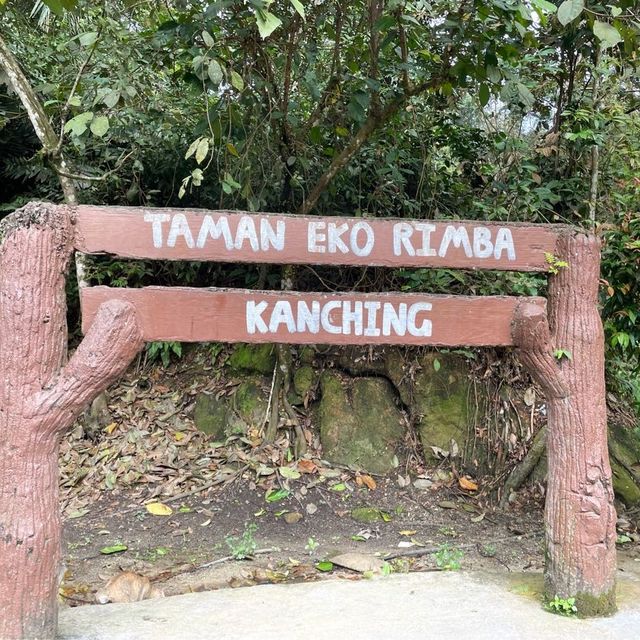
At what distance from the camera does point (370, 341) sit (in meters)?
2.85

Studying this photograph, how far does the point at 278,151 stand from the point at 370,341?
2.65 m

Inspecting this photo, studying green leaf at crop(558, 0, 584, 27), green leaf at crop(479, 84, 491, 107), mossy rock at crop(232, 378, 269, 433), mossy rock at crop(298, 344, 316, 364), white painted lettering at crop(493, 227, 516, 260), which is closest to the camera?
green leaf at crop(558, 0, 584, 27)

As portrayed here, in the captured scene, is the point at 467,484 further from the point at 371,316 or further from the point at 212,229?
the point at 212,229

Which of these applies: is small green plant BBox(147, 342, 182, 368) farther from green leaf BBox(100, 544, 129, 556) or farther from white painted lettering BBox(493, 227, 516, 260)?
white painted lettering BBox(493, 227, 516, 260)

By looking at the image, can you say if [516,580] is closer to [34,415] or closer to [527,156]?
[34,415]

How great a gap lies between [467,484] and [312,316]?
Result: 2.73 meters

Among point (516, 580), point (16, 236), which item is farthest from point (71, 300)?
point (516, 580)

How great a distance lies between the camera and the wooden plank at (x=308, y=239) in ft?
8.83

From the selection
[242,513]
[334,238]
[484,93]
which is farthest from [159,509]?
[484,93]

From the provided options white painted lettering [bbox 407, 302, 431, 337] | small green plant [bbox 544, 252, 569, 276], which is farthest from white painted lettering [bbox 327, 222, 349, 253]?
small green plant [bbox 544, 252, 569, 276]

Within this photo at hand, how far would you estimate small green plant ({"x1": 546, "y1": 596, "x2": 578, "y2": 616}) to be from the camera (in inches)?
113

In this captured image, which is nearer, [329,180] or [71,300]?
[329,180]

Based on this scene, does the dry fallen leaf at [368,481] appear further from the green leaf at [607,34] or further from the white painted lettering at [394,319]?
the green leaf at [607,34]

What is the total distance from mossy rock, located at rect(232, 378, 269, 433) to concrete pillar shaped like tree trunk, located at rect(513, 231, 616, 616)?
283 cm
